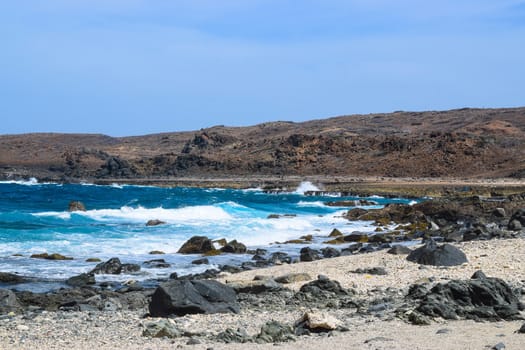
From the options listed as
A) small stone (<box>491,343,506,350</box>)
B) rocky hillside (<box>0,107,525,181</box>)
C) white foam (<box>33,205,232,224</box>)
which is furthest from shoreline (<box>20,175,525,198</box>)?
small stone (<box>491,343,506,350</box>)

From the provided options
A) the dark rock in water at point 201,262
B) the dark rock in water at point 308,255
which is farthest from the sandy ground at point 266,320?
the dark rock in water at point 201,262

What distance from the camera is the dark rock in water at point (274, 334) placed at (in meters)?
8.79

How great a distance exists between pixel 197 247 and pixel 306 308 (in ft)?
37.9

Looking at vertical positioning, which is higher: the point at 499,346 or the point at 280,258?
the point at 499,346

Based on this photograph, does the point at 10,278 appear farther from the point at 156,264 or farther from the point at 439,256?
the point at 439,256

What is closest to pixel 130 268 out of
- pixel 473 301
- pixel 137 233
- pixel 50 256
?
pixel 50 256

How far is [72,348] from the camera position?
8688 mm

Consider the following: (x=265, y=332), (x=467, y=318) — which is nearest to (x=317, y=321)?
(x=265, y=332)

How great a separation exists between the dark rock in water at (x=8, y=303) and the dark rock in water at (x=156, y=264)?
6.35 metres

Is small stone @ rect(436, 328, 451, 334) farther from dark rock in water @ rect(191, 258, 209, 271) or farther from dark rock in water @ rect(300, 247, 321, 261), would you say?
dark rock in water @ rect(191, 258, 209, 271)

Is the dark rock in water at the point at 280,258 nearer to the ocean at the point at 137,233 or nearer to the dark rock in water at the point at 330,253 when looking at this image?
the ocean at the point at 137,233

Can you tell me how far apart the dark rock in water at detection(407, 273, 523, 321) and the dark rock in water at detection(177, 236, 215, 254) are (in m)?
12.6

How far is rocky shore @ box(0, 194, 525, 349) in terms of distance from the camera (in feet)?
29.0

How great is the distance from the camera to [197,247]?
22.8m
